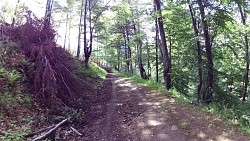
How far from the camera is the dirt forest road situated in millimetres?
6289

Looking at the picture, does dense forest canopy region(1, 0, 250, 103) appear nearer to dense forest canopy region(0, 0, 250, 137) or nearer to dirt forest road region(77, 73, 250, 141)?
dense forest canopy region(0, 0, 250, 137)

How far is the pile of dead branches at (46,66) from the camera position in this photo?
8336mm

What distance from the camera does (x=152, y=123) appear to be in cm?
738

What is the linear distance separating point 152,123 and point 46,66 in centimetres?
450

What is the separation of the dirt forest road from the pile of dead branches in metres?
1.13

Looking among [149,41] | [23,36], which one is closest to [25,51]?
[23,36]

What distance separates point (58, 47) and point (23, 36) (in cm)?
155

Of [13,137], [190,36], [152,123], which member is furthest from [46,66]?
[190,36]

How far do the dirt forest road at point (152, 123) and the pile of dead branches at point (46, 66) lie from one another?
1133 millimetres

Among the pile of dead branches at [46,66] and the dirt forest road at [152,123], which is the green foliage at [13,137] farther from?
the pile of dead branches at [46,66]

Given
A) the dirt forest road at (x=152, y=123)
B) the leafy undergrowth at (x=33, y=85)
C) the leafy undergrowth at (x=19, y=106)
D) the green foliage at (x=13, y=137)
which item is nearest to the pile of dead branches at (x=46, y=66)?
the leafy undergrowth at (x=33, y=85)

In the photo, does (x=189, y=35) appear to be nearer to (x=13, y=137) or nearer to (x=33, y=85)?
(x=33, y=85)

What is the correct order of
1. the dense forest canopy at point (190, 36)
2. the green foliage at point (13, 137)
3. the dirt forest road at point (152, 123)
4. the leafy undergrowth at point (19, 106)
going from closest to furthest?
the green foliage at point (13, 137) < the leafy undergrowth at point (19, 106) < the dirt forest road at point (152, 123) < the dense forest canopy at point (190, 36)

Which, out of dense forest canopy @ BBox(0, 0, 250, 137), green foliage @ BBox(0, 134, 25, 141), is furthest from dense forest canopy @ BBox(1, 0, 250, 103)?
green foliage @ BBox(0, 134, 25, 141)
